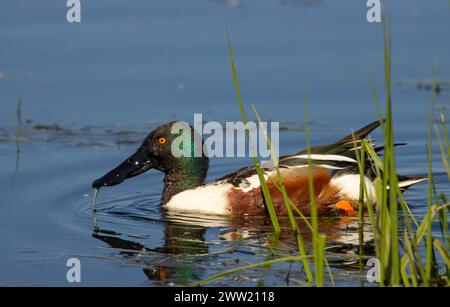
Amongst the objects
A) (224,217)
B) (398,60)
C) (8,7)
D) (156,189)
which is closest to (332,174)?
(224,217)

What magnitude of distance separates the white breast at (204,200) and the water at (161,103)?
188 millimetres

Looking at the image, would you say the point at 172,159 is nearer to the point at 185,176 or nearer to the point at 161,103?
the point at 185,176

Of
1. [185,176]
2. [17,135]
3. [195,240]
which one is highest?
[17,135]

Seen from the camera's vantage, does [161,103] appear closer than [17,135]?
No

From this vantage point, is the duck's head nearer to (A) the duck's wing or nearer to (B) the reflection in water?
(A) the duck's wing

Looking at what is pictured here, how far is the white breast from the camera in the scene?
7680 millimetres

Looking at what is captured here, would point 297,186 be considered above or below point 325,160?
below

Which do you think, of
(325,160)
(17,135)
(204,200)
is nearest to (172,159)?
(204,200)

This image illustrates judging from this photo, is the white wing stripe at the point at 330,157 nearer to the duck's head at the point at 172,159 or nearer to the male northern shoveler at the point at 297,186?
the male northern shoveler at the point at 297,186

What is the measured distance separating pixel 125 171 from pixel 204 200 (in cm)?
74

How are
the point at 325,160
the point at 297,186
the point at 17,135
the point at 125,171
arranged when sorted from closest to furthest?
the point at 297,186 < the point at 325,160 < the point at 125,171 < the point at 17,135

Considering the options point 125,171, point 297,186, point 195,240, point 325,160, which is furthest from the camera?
point 125,171

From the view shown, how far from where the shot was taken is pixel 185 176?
8070 mm
